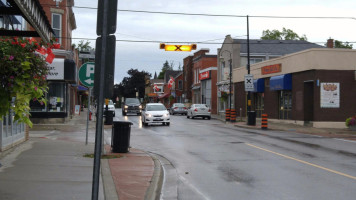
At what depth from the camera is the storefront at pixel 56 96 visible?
89.4 ft

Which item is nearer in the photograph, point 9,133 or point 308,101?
point 9,133

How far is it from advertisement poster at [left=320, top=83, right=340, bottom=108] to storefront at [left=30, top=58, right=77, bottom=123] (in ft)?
55.3

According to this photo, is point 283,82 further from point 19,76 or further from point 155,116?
point 19,76

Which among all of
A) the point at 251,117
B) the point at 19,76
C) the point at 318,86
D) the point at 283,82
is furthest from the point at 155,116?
the point at 19,76

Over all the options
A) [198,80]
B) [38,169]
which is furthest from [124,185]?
[198,80]

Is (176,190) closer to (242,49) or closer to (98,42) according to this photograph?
(98,42)

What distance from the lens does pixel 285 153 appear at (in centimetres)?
1363

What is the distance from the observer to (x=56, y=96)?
28.4 m

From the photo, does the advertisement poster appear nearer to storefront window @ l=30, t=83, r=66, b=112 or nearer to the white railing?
storefront window @ l=30, t=83, r=66, b=112

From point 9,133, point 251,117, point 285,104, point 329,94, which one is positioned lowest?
point 9,133

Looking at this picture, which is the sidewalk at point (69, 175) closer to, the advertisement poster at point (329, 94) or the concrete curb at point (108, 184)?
the concrete curb at point (108, 184)

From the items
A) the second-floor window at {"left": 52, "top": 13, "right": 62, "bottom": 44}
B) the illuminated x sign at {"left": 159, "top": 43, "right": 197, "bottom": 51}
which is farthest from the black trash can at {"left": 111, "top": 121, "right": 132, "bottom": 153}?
the second-floor window at {"left": 52, "top": 13, "right": 62, "bottom": 44}

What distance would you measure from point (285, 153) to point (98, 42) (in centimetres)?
977

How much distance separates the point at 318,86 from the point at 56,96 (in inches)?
704
